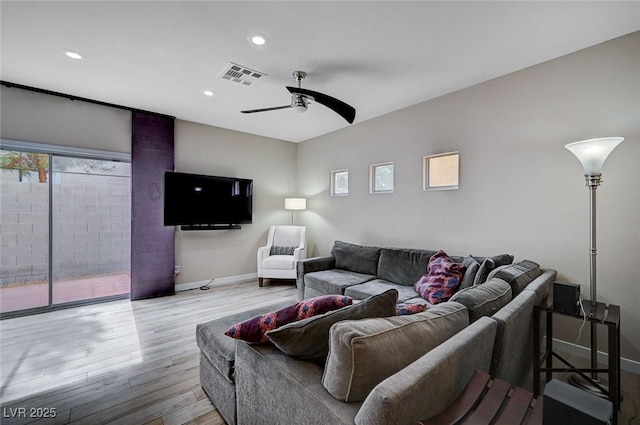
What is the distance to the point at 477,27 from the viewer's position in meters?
2.13

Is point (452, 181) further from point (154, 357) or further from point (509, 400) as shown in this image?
point (154, 357)

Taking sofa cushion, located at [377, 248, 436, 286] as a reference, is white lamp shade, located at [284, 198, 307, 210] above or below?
above

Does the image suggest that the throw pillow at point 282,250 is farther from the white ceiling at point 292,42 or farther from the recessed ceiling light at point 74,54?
the recessed ceiling light at point 74,54

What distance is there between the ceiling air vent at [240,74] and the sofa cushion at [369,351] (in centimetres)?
268

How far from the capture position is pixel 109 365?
2.33 meters

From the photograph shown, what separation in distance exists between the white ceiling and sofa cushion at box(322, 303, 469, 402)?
2.06 m

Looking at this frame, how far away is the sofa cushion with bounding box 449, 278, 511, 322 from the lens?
4.91ft

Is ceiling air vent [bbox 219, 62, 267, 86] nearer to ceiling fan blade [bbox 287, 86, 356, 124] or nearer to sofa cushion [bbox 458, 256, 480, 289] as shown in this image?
ceiling fan blade [bbox 287, 86, 356, 124]

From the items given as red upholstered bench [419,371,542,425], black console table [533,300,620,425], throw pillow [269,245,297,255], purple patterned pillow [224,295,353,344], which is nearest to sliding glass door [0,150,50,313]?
throw pillow [269,245,297,255]

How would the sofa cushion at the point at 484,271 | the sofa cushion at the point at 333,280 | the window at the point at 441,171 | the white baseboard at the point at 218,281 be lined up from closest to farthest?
the sofa cushion at the point at 484,271
the sofa cushion at the point at 333,280
the window at the point at 441,171
the white baseboard at the point at 218,281

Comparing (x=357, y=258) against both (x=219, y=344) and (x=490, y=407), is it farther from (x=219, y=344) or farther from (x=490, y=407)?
(x=490, y=407)

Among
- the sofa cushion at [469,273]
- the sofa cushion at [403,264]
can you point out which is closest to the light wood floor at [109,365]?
the sofa cushion at [403,264]

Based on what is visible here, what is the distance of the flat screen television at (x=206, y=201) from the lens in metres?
4.11

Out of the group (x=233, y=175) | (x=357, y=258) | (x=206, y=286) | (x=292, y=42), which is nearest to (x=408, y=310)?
(x=292, y=42)
